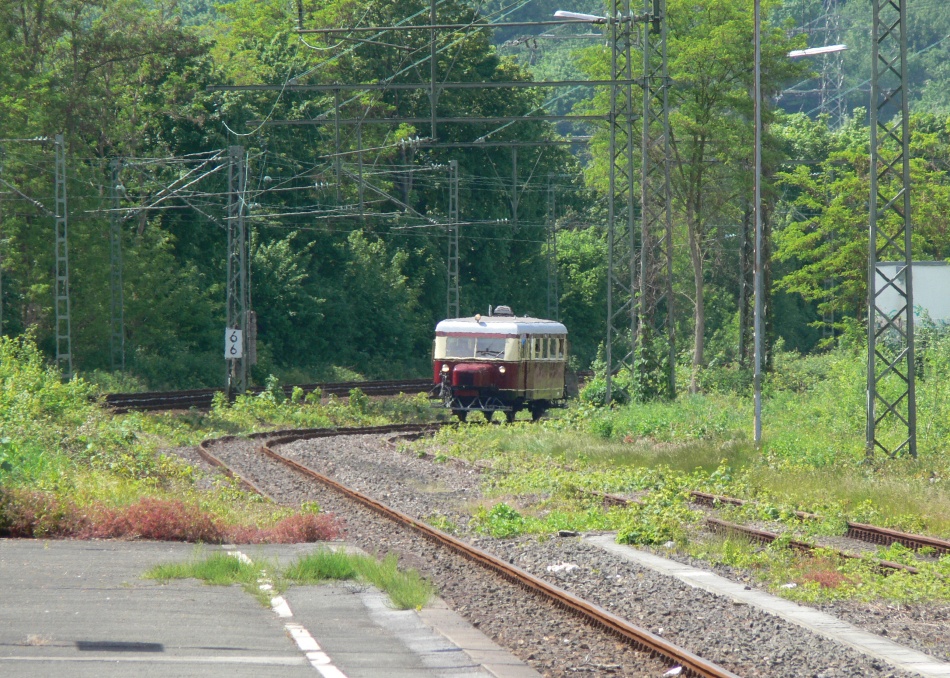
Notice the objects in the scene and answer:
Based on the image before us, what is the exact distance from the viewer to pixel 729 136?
42781 millimetres

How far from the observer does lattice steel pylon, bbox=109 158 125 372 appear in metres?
42.6

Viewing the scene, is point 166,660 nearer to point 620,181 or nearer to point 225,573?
point 225,573

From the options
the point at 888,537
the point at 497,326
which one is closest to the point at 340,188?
the point at 497,326

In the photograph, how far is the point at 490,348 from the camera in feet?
106

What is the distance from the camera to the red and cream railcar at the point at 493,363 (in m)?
32.2

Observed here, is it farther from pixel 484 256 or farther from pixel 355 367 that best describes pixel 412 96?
pixel 355 367

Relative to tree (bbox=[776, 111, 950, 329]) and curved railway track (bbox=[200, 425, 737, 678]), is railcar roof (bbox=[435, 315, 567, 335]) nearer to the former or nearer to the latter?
curved railway track (bbox=[200, 425, 737, 678])

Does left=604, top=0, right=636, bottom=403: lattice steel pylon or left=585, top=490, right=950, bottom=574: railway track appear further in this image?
left=604, top=0, right=636, bottom=403: lattice steel pylon

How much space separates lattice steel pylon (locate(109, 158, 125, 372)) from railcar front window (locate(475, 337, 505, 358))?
15778 mm

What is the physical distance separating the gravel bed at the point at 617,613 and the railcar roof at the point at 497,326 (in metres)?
14.8

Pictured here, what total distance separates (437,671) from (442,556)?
529 cm

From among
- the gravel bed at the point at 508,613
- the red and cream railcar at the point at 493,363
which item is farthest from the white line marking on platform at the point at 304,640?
the red and cream railcar at the point at 493,363

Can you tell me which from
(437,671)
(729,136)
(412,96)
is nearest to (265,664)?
(437,671)

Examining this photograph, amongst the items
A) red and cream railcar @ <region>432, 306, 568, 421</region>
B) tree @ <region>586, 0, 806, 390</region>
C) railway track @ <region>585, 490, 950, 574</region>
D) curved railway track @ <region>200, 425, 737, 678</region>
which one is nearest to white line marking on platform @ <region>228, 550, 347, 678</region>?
curved railway track @ <region>200, 425, 737, 678</region>
